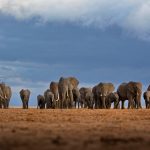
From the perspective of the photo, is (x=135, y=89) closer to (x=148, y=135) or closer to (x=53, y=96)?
(x=53, y=96)

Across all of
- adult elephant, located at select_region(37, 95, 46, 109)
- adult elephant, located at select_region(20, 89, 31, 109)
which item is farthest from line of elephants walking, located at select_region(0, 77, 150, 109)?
adult elephant, located at select_region(37, 95, 46, 109)

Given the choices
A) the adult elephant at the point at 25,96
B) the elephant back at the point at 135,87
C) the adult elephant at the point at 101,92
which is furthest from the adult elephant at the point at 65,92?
the adult elephant at the point at 25,96

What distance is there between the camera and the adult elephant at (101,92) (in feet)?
175

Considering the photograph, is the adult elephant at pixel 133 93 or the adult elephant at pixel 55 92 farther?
the adult elephant at pixel 55 92

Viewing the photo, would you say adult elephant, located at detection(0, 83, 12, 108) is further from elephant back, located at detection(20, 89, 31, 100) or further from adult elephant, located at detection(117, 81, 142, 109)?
adult elephant, located at detection(117, 81, 142, 109)

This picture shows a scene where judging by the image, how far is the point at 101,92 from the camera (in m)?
53.7

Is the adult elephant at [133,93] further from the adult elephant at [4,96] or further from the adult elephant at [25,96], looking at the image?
the adult elephant at [4,96]

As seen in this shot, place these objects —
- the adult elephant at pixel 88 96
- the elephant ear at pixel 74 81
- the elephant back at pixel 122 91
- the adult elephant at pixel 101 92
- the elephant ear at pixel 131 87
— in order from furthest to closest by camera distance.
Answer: the adult elephant at pixel 88 96, the adult elephant at pixel 101 92, the elephant ear at pixel 74 81, the elephant back at pixel 122 91, the elephant ear at pixel 131 87

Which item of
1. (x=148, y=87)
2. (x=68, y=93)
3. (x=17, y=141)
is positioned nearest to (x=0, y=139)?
(x=17, y=141)

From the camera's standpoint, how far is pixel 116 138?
42.8 ft

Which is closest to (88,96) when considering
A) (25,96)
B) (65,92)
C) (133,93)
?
(25,96)

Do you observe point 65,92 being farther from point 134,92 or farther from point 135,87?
point 135,87

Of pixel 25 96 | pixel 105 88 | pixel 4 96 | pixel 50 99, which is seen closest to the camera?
pixel 50 99

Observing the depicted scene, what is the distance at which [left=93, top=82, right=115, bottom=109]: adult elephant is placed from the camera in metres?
53.5
